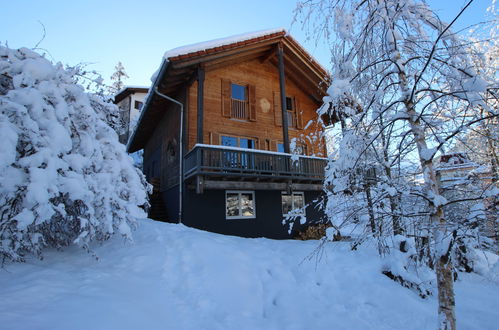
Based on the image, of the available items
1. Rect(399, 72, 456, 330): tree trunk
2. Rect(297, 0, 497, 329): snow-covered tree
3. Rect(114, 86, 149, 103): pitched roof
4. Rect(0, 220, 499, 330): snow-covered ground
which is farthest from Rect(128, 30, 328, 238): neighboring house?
Rect(114, 86, 149, 103): pitched roof

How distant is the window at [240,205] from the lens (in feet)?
36.1

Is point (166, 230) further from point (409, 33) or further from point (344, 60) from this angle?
point (409, 33)

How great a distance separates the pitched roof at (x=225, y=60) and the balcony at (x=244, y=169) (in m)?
3.32

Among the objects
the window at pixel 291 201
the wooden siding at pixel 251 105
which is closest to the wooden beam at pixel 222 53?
the wooden siding at pixel 251 105

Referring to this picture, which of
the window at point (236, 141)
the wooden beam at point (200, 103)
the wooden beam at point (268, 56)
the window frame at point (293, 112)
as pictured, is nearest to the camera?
the wooden beam at point (200, 103)

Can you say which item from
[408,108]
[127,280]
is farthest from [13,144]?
[408,108]

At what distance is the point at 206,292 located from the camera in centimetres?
456

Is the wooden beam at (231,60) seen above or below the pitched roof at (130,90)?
below

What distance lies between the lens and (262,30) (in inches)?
493

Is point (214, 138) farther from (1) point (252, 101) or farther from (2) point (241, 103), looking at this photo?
(1) point (252, 101)

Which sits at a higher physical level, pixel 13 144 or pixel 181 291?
pixel 13 144

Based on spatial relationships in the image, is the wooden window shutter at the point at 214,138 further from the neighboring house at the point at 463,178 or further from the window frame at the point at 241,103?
the neighboring house at the point at 463,178

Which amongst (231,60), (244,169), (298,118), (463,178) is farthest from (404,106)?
(298,118)

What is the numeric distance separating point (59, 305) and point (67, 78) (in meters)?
3.76
